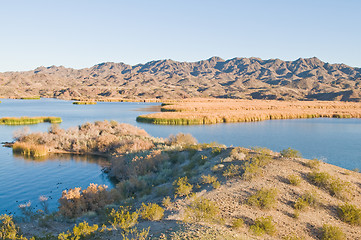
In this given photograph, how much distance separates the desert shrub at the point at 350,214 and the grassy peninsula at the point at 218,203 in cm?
4

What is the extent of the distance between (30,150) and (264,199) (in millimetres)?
25596

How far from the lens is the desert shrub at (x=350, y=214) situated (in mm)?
10625

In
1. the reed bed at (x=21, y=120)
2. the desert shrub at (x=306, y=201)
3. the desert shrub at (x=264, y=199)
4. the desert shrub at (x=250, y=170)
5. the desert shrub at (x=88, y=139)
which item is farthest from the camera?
the reed bed at (x=21, y=120)

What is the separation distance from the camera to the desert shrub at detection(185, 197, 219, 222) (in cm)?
1019

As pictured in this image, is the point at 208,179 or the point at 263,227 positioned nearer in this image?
the point at 263,227

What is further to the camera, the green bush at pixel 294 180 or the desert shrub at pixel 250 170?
the desert shrub at pixel 250 170

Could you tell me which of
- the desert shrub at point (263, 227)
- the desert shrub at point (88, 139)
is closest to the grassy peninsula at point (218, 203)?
the desert shrub at point (263, 227)

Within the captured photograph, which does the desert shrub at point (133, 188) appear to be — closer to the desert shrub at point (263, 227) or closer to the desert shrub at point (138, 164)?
the desert shrub at point (138, 164)

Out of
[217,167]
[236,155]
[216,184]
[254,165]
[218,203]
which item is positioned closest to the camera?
[218,203]

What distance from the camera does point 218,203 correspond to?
11469 millimetres

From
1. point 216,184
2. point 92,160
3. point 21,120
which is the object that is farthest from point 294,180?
point 21,120

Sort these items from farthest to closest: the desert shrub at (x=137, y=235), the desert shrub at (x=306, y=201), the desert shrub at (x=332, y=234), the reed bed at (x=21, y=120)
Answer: the reed bed at (x=21, y=120) < the desert shrub at (x=306, y=201) < the desert shrub at (x=332, y=234) < the desert shrub at (x=137, y=235)

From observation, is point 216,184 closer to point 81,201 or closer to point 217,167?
point 217,167

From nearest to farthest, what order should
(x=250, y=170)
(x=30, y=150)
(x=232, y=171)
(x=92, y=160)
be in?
(x=250, y=170) → (x=232, y=171) → (x=92, y=160) → (x=30, y=150)
